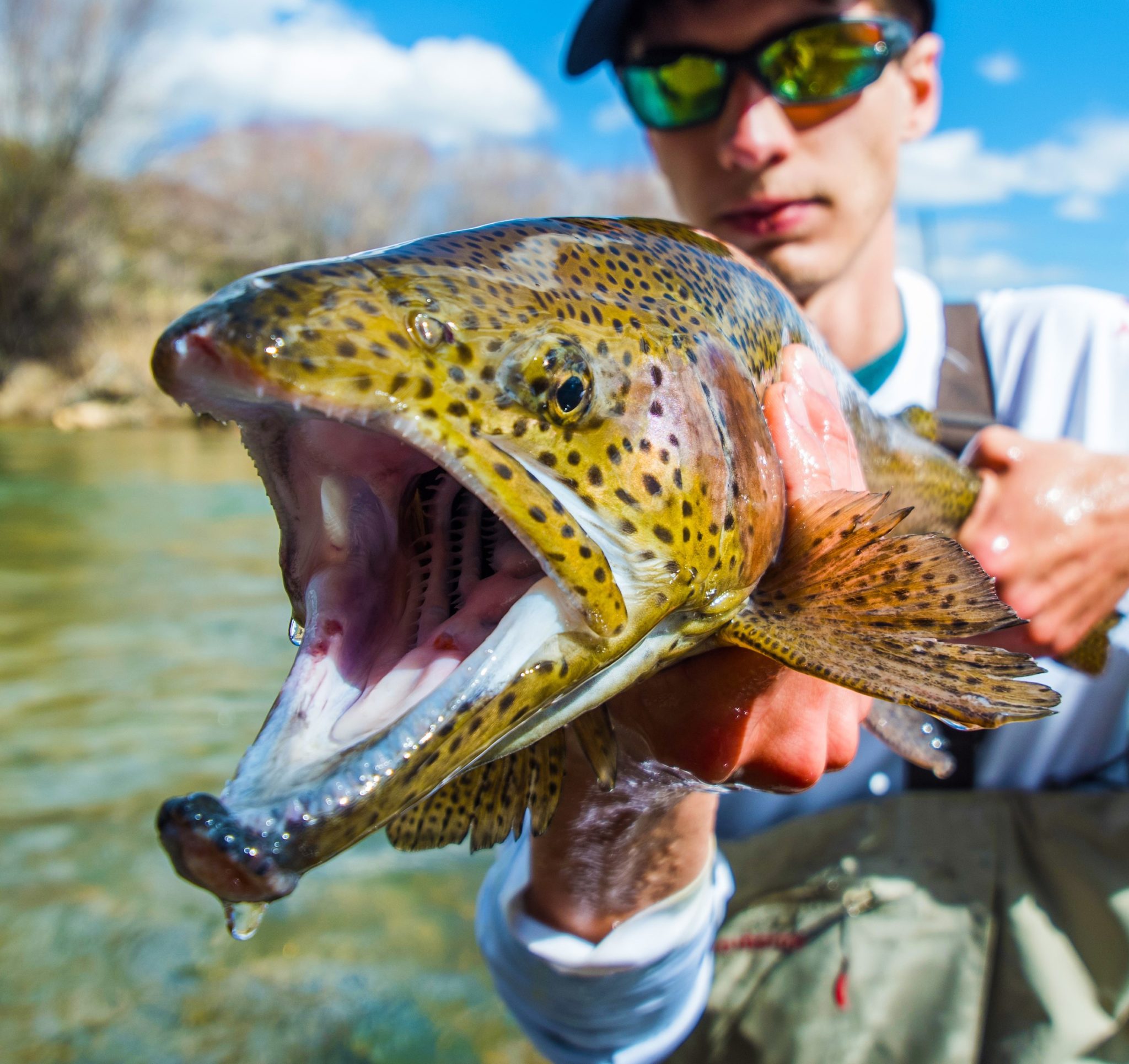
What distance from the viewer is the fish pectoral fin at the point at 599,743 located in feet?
5.58

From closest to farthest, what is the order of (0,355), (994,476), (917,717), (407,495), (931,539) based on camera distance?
(407,495) < (931,539) < (917,717) < (994,476) < (0,355)

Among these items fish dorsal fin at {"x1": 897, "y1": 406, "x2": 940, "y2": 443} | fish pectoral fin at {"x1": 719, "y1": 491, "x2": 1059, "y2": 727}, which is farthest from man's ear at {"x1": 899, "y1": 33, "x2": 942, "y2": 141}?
fish pectoral fin at {"x1": 719, "y1": 491, "x2": 1059, "y2": 727}

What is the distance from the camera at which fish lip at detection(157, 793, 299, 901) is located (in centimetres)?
103

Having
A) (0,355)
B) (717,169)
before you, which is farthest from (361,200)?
(717,169)

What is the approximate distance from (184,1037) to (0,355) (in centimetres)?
2474

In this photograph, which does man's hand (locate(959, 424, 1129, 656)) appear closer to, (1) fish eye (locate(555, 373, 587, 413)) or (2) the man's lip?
(2) the man's lip

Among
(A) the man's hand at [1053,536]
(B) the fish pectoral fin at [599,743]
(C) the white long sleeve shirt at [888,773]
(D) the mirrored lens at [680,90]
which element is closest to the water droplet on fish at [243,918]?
(B) the fish pectoral fin at [599,743]

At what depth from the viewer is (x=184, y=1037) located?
11.1 ft

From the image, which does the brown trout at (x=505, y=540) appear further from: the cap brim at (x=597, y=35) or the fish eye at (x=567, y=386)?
the cap brim at (x=597, y=35)

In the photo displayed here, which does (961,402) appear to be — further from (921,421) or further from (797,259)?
(797,259)

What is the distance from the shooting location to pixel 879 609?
1.64 m

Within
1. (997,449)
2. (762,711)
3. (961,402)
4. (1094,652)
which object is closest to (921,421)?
(997,449)

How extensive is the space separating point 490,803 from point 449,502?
602mm

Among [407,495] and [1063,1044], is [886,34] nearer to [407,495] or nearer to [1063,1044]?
[407,495]
